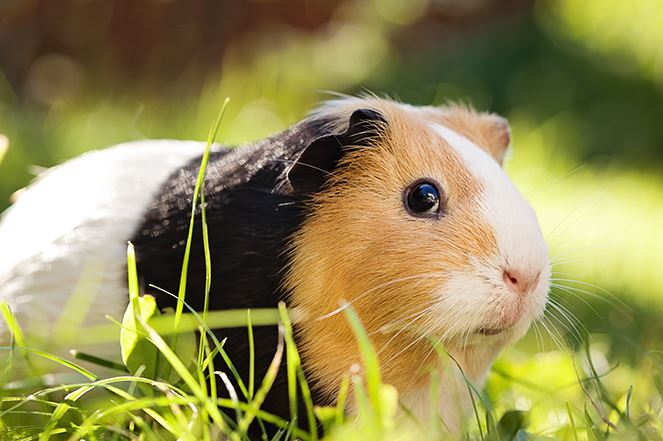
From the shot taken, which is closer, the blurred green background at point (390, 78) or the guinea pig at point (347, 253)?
the guinea pig at point (347, 253)

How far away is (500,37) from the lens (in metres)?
8.26

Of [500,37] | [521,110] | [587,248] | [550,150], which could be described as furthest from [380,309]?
[500,37]

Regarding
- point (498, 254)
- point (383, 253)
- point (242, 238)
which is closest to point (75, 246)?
point (242, 238)

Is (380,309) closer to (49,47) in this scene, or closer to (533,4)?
(49,47)

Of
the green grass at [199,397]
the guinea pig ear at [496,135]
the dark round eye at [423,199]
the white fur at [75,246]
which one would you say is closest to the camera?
A: the green grass at [199,397]

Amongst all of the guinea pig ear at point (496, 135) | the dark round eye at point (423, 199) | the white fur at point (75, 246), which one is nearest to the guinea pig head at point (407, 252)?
the dark round eye at point (423, 199)

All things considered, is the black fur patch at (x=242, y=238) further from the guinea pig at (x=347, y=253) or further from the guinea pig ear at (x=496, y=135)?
the guinea pig ear at (x=496, y=135)

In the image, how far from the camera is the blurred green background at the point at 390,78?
5.21 metres

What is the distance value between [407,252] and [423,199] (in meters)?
0.14

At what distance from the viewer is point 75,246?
7.70 ft

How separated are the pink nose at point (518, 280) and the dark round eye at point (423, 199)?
0.71 feet

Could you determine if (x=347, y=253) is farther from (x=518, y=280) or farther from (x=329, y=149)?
(x=518, y=280)

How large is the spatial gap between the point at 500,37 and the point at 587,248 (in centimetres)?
416

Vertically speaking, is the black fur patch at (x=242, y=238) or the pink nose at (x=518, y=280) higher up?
the black fur patch at (x=242, y=238)
